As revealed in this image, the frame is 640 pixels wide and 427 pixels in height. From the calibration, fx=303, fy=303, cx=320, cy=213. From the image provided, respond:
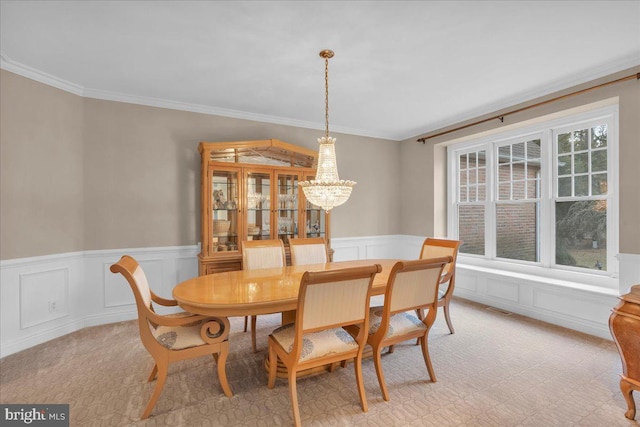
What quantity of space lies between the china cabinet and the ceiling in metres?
0.62

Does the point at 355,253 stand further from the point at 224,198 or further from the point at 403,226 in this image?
the point at 224,198

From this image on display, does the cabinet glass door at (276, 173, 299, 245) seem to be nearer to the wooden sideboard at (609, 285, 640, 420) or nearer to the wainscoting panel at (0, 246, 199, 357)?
the wainscoting panel at (0, 246, 199, 357)

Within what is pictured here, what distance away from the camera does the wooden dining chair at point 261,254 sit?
3.11m

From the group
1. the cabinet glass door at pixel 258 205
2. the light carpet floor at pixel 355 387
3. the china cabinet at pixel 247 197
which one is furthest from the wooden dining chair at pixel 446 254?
the cabinet glass door at pixel 258 205

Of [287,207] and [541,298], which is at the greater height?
[287,207]

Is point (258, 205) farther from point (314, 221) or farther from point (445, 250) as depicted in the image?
point (445, 250)

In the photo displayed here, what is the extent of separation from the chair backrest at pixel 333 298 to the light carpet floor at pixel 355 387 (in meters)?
0.62

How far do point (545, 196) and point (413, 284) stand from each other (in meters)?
2.74

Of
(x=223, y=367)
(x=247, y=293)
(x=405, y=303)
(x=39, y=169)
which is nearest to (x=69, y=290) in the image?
(x=39, y=169)

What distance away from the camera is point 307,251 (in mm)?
3398

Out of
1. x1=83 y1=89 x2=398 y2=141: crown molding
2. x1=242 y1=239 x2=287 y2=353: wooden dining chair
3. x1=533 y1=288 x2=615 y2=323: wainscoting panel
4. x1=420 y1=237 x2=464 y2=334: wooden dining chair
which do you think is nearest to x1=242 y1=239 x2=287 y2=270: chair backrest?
x1=242 y1=239 x2=287 y2=353: wooden dining chair

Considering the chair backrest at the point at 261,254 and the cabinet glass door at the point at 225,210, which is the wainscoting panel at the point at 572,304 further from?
the cabinet glass door at the point at 225,210

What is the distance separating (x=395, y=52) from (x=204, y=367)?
309cm

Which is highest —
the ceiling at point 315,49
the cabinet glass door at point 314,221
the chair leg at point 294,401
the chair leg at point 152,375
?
the ceiling at point 315,49
